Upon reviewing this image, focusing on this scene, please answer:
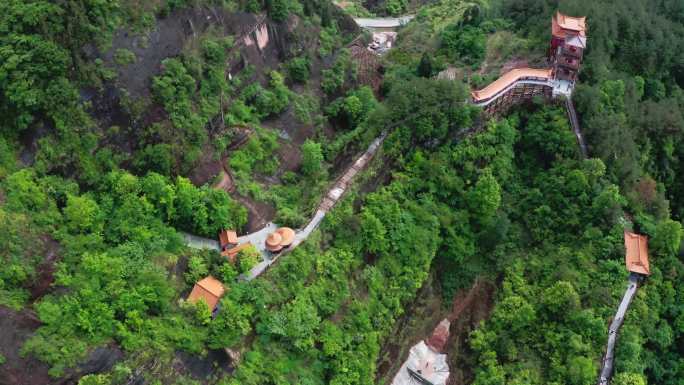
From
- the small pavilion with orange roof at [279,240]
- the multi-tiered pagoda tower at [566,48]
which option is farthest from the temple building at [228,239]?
the multi-tiered pagoda tower at [566,48]

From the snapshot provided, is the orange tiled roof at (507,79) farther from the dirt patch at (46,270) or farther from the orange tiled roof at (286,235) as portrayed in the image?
the dirt patch at (46,270)

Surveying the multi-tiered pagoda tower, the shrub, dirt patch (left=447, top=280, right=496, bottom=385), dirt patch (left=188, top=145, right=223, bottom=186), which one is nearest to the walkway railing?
the multi-tiered pagoda tower

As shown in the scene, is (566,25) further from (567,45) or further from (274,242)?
(274,242)

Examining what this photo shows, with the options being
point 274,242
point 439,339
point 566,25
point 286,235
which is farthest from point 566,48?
point 274,242

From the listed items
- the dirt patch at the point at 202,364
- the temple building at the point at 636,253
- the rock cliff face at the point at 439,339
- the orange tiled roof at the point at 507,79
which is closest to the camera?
the dirt patch at the point at 202,364

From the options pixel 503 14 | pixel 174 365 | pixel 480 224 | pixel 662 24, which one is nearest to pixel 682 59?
pixel 662 24
